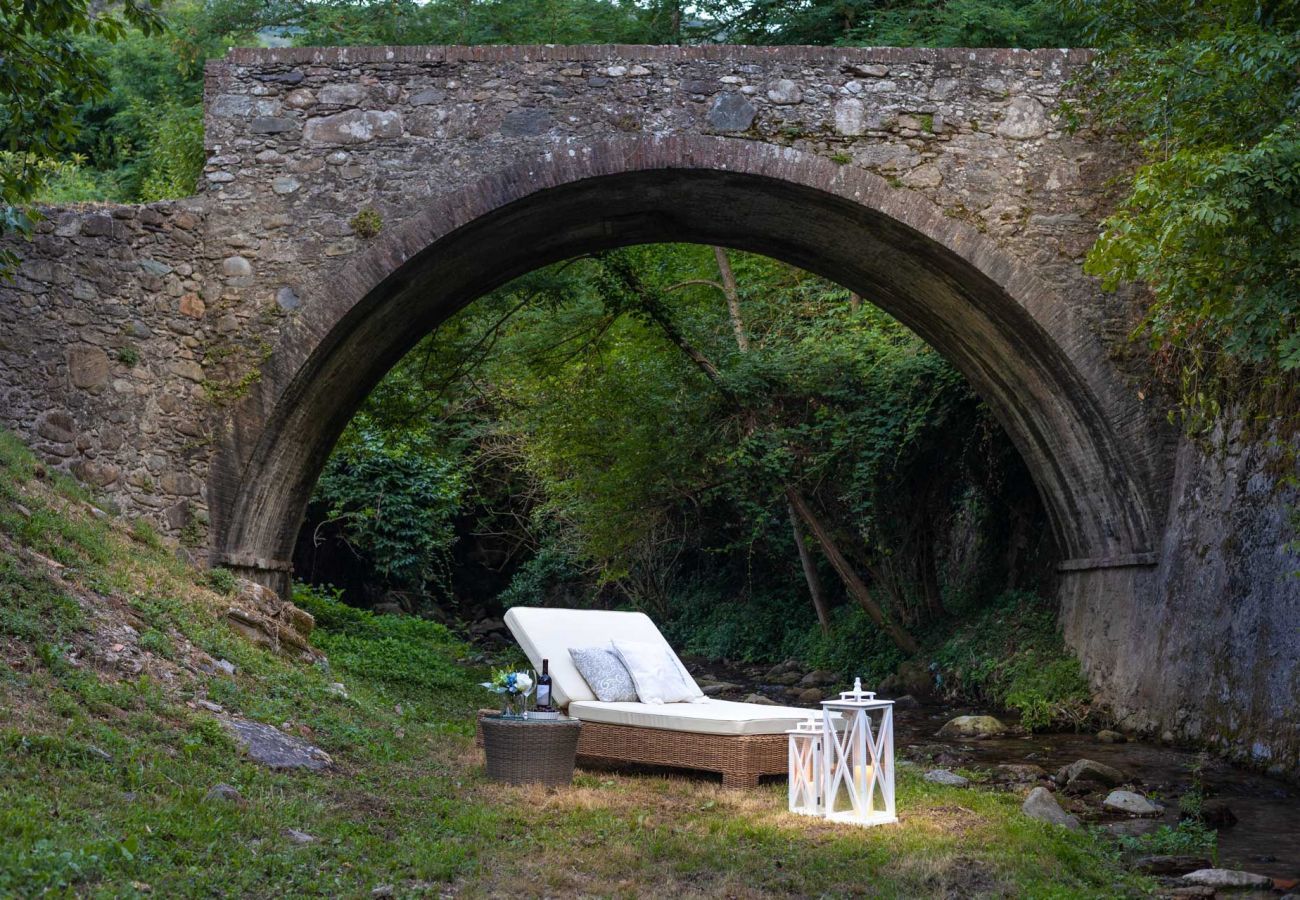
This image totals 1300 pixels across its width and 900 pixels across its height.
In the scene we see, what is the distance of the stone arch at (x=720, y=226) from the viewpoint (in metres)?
8.35

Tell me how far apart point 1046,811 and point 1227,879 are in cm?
103

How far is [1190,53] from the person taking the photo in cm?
617

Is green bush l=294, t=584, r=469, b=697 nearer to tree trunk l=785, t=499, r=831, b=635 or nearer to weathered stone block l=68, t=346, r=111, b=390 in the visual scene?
weathered stone block l=68, t=346, r=111, b=390

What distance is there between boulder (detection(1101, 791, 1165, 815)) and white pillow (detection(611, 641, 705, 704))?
2.23 meters

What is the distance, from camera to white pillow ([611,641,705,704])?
6.83 m

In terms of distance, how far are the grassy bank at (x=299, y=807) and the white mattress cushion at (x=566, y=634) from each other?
2.04 feet

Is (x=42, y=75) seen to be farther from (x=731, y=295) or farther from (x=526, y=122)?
(x=731, y=295)

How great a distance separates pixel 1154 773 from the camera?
7137 mm

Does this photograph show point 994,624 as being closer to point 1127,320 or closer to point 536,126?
point 1127,320

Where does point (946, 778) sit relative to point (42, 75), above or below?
below

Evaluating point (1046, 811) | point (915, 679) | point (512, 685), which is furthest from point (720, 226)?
point (1046, 811)

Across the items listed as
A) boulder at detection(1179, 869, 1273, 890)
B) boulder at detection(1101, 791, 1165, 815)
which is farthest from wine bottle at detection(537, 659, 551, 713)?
boulder at detection(1179, 869, 1273, 890)

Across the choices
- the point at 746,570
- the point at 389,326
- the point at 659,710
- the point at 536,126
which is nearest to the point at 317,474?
the point at 389,326

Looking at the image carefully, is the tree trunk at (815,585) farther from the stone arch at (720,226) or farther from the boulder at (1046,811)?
the boulder at (1046,811)
